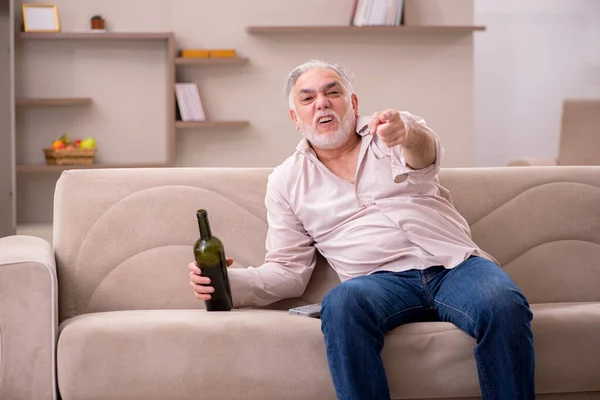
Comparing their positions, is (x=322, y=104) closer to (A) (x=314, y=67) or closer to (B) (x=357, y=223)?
(A) (x=314, y=67)

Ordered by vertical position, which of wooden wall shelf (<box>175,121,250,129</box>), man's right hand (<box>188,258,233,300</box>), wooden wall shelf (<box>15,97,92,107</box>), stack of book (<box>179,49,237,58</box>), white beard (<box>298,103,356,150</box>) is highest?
stack of book (<box>179,49,237,58</box>)

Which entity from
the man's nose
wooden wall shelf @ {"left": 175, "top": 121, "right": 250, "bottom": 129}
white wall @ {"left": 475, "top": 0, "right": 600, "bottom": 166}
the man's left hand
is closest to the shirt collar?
the man's nose

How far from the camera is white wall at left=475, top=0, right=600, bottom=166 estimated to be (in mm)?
6844

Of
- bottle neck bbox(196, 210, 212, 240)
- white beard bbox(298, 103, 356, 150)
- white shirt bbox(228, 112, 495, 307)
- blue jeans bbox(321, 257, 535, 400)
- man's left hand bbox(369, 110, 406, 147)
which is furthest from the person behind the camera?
white beard bbox(298, 103, 356, 150)

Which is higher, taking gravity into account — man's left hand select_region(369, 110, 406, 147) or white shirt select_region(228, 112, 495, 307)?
man's left hand select_region(369, 110, 406, 147)

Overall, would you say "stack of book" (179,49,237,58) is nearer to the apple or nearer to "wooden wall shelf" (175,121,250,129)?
"wooden wall shelf" (175,121,250,129)

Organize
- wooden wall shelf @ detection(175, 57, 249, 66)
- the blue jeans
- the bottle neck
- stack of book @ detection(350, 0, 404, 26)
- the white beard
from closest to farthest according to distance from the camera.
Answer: the blue jeans
the bottle neck
the white beard
wooden wall shelf @ detection(175, 57, 249, 66)
stack of book @ detection(350, 0, 404, 26)

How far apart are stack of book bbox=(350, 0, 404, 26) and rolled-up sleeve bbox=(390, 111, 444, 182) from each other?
3184 millimetres

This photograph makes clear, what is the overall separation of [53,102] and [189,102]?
0.85 metres

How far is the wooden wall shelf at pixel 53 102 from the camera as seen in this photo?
5008 mm

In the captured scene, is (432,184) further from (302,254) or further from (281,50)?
(281,50)

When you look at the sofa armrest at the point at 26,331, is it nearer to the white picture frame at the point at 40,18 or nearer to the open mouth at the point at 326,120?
the open mouth at the point at 326,120

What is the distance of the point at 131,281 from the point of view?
2457mm

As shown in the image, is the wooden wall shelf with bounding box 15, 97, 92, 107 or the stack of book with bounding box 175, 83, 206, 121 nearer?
the wooden wall shelf with bounding box 15, 97, 92, 107
